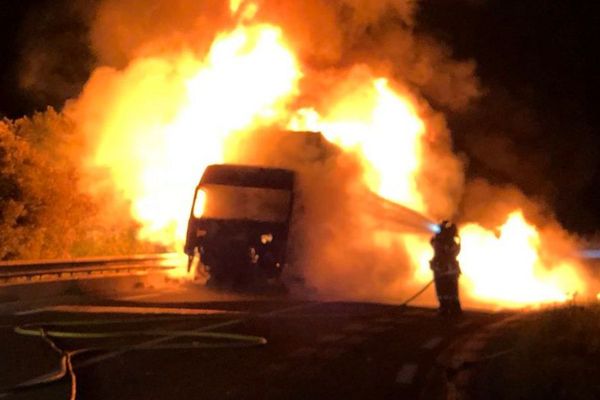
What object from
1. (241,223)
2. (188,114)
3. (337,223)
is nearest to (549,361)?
(241,223)

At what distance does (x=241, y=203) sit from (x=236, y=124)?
634 cm

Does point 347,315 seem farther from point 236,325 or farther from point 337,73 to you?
point 337,73

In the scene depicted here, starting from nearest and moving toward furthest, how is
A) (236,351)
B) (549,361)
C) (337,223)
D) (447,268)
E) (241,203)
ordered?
(549,361)
(236,351)
(447,268)
(241,203)
(337,223)

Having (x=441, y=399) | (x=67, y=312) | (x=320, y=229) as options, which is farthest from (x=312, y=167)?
(x=441, y=399)

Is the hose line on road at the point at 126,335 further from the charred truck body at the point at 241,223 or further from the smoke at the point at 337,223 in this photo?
the smoke at the point at 337,223

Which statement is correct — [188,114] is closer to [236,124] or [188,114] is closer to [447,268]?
[236,124]

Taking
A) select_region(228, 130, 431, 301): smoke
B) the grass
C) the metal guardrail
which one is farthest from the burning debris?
the grass

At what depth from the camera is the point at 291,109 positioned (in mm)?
27797

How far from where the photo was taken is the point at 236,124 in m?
27.6

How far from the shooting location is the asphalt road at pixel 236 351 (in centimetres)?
868

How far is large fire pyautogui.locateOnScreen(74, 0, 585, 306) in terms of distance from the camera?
26.8 metres

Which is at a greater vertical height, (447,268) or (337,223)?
(337,223)

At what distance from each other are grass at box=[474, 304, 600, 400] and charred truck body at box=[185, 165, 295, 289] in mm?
8463

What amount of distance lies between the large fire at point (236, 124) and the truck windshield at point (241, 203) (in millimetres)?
3963
